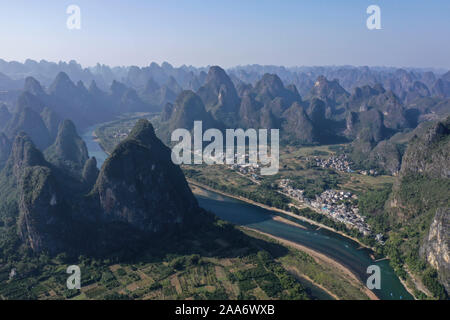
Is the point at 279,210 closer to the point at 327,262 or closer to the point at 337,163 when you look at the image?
the point at 327,262

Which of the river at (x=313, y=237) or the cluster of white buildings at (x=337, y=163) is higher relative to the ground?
the cluster of white buildings at (x=337, y=163)

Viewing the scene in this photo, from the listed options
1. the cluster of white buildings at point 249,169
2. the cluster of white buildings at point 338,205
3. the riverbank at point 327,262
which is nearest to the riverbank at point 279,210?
the cluster of white buildings at point 338,205

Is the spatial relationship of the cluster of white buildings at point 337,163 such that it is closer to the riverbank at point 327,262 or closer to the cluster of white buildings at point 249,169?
the cluster of white buildings at point 249,169

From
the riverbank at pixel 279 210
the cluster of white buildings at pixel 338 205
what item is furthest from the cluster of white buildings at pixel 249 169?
the riverbank at pixel 279 210

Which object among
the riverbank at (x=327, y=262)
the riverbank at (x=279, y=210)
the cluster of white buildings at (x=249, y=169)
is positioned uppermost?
the cluster of white buildings at (x=249, y=169)

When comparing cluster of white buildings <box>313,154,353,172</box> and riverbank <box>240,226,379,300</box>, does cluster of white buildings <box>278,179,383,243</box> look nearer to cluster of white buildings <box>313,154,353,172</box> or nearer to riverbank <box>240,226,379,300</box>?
riverbank <box>240,226,379,300</box>

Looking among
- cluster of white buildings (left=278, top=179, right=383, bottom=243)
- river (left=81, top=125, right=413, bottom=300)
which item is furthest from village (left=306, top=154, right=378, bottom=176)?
river (left=81, top=125, right=413, bottom=300)

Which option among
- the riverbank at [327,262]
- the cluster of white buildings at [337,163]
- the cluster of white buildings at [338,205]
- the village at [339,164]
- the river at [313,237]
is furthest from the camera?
the cluster of white buildings at [337,163]

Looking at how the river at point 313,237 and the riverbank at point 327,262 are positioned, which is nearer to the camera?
the riverbank at point 327,262

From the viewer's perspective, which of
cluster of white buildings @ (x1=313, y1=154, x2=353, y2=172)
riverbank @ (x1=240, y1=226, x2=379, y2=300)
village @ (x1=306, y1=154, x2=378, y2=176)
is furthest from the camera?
cluster of white buildings @ (x1=313, y1=154, x2=353, y2=172)

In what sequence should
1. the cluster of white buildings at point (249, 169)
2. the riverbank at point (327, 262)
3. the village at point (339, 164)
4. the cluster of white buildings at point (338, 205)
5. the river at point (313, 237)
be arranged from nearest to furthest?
the riverbank at point (327, 262) → the river at point (313, 237) → the cluster of white buildings at point (338, 205) → the cluster of white buildings at point (249, 169) → the village at point (339, 164)
